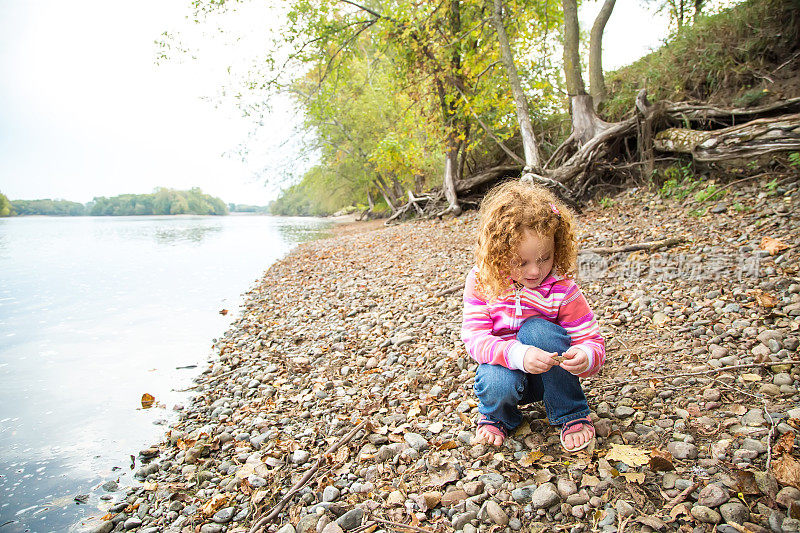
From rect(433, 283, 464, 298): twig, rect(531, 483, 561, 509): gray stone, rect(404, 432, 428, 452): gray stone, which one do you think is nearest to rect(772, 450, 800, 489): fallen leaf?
rect(531, 483, 561, 509): gray stone

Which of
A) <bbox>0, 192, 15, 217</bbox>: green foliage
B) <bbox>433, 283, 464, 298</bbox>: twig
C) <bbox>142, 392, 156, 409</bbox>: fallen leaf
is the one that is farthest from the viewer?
<bbox>0, 192, 15, 217</bbox>: green foliage

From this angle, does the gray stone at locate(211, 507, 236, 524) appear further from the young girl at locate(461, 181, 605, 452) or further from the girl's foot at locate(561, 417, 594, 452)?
the girl's foot at locate(561, 417, 594, 452)

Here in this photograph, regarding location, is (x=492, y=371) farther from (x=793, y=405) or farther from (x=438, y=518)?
(x=793, y=405)

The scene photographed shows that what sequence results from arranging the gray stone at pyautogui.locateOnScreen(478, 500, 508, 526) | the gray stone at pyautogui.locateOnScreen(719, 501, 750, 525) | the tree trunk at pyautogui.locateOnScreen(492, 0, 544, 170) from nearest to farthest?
1. the gray stone at pyautogui.locateOnScreen(719, 501, 750, 525)
2. the gray stone at pyautogui.locateOnScreen(478, 500, 508, 526)
3. the tree trunk at pyautogui.locateOnScreen(492, 0, 544, 170)

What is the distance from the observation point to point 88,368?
5.09m

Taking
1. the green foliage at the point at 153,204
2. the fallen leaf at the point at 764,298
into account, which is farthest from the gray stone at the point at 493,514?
the green foliage at the point at 153,204

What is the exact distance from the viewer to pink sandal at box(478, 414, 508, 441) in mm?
2377

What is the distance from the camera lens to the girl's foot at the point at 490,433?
2357 mm

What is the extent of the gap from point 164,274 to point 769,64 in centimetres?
1397

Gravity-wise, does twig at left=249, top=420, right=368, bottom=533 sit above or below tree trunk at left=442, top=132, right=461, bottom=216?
below

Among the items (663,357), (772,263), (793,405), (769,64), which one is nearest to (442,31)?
(769,64)

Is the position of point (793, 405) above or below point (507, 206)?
below

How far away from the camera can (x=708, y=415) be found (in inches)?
91.0

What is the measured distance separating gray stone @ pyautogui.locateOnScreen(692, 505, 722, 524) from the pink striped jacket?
764mm
